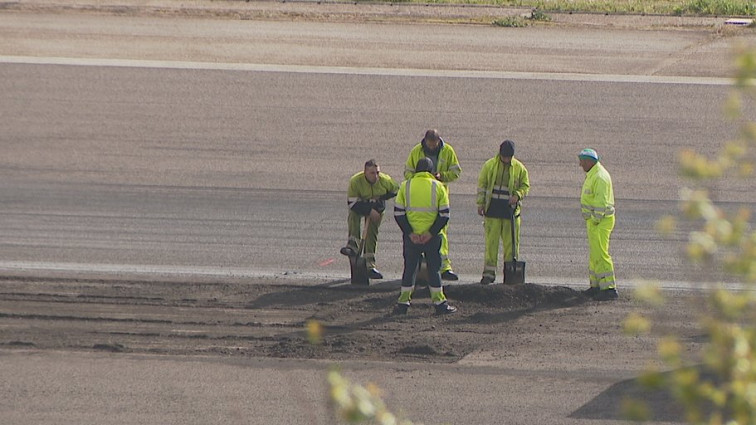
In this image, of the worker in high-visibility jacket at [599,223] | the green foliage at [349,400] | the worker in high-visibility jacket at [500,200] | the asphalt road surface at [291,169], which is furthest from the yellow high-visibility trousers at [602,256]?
the green foliage at [349,400]

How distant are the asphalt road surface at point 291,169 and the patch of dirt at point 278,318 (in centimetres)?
12

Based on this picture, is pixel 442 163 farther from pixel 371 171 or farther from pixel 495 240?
pixel 495 240

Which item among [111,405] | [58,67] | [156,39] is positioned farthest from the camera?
[156,39]

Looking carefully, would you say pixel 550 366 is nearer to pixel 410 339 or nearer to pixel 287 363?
pixel 410 339

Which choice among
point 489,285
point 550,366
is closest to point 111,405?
point 550,366

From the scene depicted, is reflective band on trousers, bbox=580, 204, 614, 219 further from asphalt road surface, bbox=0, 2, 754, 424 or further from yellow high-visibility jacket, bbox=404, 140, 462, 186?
yellow high-visibility jacket, bbox=404, 140, 462, 186

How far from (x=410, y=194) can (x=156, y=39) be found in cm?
1622

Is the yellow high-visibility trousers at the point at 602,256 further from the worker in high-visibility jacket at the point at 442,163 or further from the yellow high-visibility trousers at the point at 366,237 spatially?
the yellow high-visibility trousers at the point at 366,237

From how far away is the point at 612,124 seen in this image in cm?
2320

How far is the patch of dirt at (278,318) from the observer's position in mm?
12672

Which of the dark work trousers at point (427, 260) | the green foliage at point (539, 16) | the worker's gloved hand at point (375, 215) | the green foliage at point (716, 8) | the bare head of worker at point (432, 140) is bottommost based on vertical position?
the dark work trousers at point (427, 260)

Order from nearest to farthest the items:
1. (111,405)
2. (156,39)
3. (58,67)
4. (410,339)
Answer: (111,405)
(410,339)
(58,67)
(156,39)

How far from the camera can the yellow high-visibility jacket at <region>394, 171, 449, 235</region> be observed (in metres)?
13.8

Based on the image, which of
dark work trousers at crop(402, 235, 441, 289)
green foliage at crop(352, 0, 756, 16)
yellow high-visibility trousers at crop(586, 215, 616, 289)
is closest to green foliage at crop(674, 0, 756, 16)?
green foliage at crop(352, 0, 756, 16)
